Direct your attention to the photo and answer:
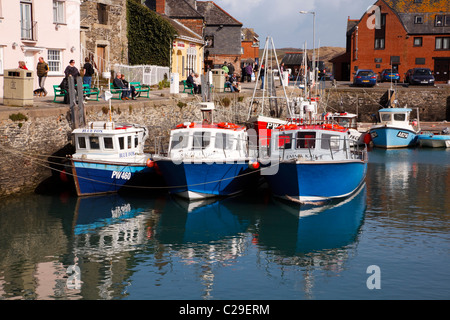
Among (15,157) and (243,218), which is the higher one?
(15,157)

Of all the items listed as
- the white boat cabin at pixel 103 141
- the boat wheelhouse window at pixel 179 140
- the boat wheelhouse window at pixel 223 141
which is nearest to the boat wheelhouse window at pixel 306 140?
the boat wheelhouse window at pixel 223 141

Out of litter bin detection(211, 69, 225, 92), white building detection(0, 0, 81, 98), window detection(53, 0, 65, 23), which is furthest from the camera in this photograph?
litter bin detection(211, 69, 225, 92)

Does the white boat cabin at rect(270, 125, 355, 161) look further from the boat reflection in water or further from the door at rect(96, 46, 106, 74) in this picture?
the door at rect(96, 46, 106, 74)

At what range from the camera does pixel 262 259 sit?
1642 cm

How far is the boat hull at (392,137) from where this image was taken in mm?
38625

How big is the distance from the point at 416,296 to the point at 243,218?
788 centimetres

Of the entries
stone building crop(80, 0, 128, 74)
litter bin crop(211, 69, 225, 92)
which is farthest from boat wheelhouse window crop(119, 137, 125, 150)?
litter bin crop(211, 69, 225, 92)

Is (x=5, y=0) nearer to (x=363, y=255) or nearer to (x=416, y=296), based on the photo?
(x=363, y=255)

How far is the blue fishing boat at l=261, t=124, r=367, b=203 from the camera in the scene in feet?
69.7

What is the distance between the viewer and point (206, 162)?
21.7m

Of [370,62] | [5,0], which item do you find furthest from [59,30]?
[370,62]

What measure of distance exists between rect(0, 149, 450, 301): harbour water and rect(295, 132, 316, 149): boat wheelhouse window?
2169 mm

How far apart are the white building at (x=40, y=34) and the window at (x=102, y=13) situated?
20.6 feet

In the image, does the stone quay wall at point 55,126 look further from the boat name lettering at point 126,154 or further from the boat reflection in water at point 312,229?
→ the boat reflection in water at point 312,229
